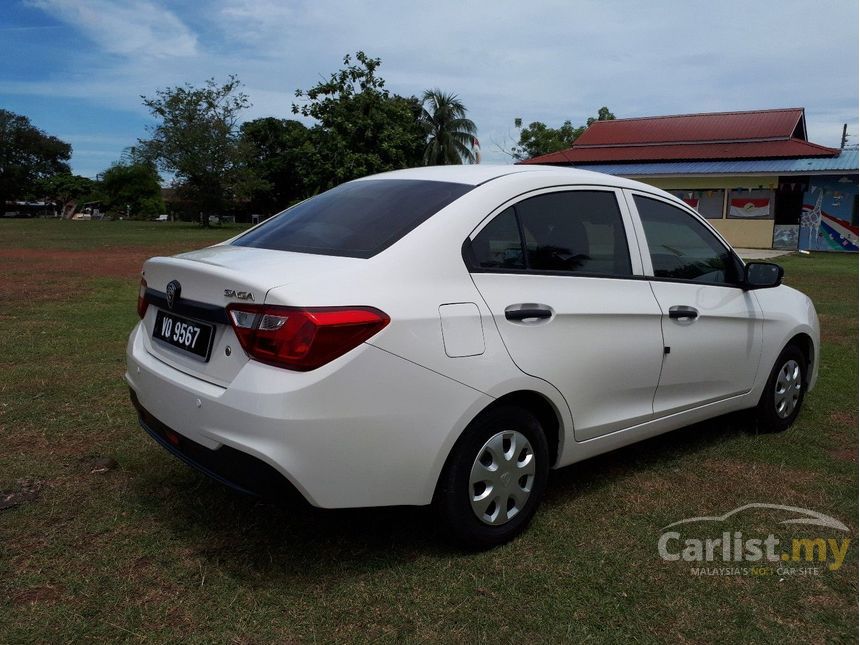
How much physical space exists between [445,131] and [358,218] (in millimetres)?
47886

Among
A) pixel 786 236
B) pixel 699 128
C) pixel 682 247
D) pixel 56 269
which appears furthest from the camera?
pixel 699 128

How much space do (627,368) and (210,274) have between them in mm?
2016

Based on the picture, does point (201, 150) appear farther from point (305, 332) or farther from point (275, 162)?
point (305, 332)

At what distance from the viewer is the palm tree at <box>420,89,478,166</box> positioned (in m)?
49.2

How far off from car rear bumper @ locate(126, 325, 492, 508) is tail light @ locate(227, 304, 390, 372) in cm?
4

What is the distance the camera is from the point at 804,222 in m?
28.4

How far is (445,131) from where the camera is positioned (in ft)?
162

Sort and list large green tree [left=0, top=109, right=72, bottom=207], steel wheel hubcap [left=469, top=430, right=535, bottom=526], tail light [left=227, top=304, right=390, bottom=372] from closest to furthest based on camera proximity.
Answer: tail light [left=227, top=304, right=390, bottom=372], steel wheel hubcap [left=469, top=430, right=535, bottom=526], large green tree [left=0, top=109, right=72, bottom=207]

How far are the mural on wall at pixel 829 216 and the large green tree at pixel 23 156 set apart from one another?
7789cm

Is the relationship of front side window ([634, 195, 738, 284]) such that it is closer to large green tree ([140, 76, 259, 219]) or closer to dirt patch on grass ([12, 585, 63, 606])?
dirt patch on grass ([12, 585, 63, 606])

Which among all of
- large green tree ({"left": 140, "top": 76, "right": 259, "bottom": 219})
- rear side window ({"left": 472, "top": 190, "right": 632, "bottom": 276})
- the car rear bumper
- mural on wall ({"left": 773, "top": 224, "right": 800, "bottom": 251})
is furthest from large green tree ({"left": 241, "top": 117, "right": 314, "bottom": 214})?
the car rear bumper

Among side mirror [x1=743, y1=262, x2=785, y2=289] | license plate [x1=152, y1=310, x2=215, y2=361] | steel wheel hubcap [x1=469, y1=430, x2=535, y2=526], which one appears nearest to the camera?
license plate [x1=152, y1=310, x2=215, y2=361]

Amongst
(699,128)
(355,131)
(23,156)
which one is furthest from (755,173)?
(23,156)

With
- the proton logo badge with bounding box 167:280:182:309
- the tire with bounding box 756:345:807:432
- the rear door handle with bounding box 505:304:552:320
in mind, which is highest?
the proton logo badge with bounding box 167:280:182:309
